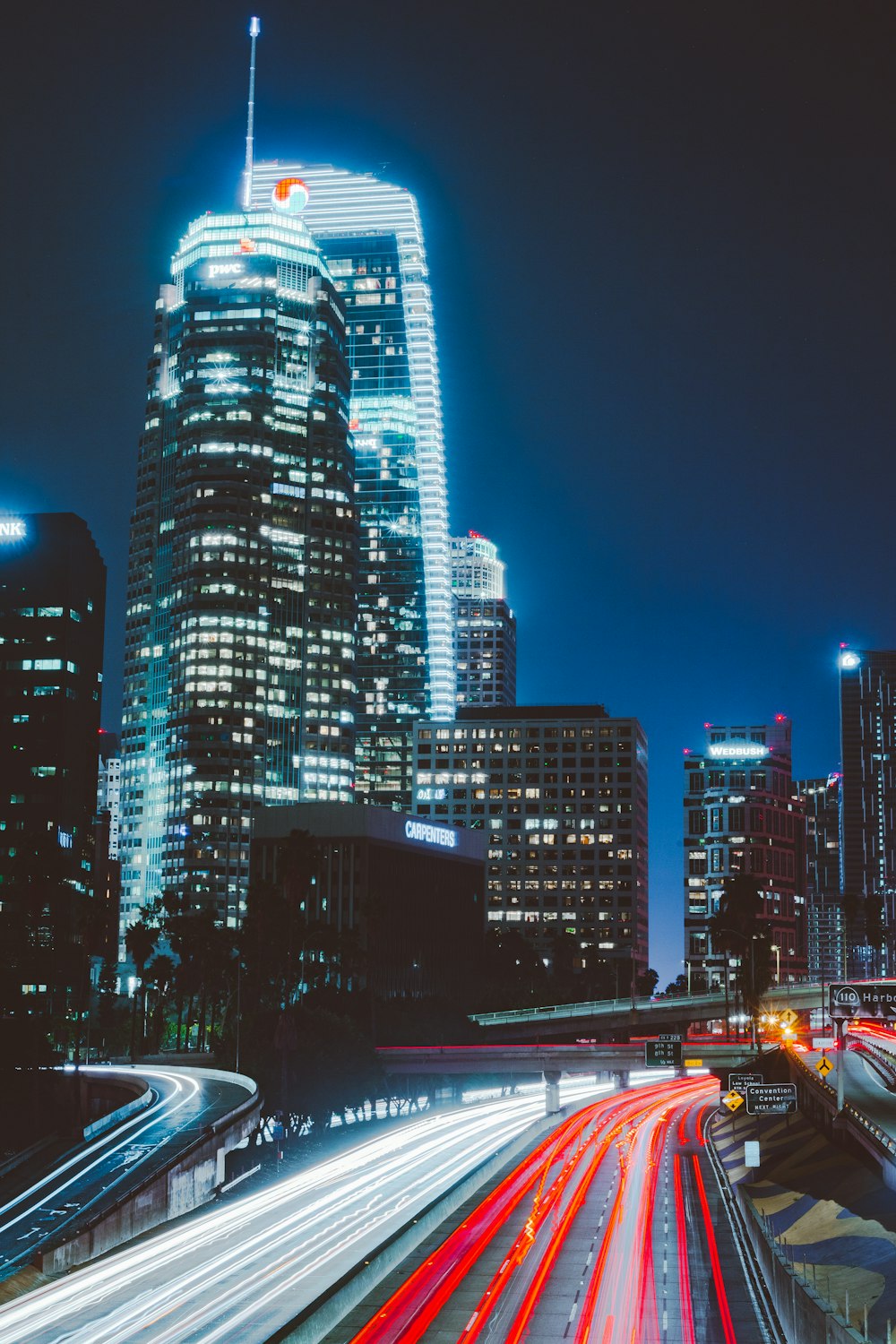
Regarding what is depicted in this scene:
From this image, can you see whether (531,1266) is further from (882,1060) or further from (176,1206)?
(882,1060)

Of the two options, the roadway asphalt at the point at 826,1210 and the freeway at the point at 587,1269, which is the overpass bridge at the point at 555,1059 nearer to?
the roadway asphalt at the point at 826,1210

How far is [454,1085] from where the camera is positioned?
639 ft

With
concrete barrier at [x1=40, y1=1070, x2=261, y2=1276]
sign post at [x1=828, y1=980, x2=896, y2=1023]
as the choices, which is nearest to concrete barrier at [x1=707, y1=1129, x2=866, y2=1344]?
sign post at [x1=828, y1=980, x2=896, y2=1023]

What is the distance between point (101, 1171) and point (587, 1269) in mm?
39332

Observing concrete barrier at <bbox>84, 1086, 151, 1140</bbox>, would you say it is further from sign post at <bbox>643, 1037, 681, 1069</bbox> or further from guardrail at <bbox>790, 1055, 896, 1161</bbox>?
guardrail at <bbox>790, 1055, 896, 1161</bbox>

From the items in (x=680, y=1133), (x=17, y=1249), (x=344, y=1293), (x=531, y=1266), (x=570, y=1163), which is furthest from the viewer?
(x=680, y=1133)

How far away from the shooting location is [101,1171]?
9412 cm

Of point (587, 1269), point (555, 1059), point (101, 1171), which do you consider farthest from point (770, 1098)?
point (555, 1059)

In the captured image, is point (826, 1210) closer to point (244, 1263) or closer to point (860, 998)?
point (860, 998)

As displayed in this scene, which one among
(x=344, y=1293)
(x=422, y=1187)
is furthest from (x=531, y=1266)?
(x=422, y=1187)

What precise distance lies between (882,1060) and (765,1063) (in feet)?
34.3

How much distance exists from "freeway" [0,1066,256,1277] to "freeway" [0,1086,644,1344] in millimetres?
6657

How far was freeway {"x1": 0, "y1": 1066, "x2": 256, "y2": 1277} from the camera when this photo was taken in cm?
8119

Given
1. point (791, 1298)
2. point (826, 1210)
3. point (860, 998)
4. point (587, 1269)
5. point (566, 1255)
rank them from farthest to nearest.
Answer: point (860, 998) → point (826, 1210) → point (566, 1255) → point (587, 1269) → point (791, 1298)
